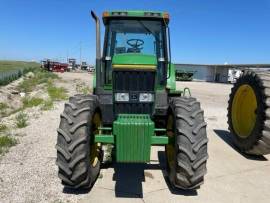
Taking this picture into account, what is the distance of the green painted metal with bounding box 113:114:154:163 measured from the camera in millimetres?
4574

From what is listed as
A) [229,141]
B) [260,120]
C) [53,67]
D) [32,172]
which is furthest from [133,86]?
[53,67]

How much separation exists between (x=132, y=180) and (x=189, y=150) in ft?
4.44

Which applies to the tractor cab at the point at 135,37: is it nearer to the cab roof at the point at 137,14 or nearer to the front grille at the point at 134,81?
the cab roof at the point at 137,14

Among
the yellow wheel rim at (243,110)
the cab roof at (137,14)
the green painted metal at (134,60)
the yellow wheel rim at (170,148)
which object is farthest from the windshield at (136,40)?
the yellow wheel rim at (243,110)

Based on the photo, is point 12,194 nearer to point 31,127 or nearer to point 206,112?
point 31,127

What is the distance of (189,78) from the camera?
4184 cm

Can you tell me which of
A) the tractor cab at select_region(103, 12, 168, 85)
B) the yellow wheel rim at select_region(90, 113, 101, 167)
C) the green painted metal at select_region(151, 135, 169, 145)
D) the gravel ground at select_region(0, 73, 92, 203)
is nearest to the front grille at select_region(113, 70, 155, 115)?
the yellow wheel rim at select_region(90, 113, 101, 167)

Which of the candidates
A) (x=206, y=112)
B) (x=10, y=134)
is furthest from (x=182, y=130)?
(x=206, y=112)

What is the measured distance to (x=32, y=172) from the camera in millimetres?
5570

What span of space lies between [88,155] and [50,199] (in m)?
0.80

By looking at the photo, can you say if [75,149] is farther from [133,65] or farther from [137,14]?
[137,14]

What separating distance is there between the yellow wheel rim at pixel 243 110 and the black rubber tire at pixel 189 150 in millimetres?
3214

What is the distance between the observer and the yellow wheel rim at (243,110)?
7709 mm

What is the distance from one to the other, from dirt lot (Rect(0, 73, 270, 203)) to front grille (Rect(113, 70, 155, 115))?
111 cm
